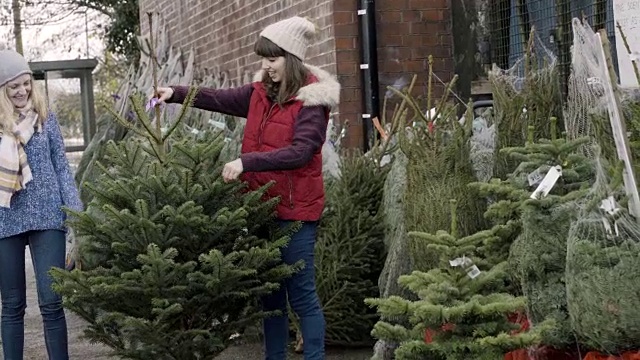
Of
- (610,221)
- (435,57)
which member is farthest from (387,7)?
(610,221)

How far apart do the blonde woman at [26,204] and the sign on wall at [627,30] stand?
3.21 meters

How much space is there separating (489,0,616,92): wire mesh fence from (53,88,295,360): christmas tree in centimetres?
267

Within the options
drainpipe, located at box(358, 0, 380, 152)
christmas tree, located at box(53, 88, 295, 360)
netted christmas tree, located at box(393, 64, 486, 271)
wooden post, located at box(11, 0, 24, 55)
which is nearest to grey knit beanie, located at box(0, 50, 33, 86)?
christmas tree, located at box(53, 88, 295, 360)

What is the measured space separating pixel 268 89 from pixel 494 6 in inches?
163

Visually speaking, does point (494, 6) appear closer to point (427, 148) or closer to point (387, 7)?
point (387, 7)

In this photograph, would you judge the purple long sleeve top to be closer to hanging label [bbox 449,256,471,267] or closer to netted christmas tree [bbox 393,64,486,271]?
netted christmas tree [bbox 393,64,486,271]

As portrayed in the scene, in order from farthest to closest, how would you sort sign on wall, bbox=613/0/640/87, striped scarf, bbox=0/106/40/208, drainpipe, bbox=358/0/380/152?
drainpipe, bbox=358/0/380/152 → sign on wall, bbox=613/0/640/87 → striped scarf, bbox=0/106/40/208

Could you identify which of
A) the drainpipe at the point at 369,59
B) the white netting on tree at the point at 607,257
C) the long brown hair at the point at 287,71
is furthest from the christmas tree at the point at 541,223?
the drainpipe at the point at 369,59

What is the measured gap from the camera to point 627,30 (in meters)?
6.66

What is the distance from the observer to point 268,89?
5559 mm

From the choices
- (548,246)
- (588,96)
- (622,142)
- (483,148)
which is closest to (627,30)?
(483,148)

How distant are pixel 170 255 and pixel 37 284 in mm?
1262

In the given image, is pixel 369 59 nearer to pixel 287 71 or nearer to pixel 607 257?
pixel 287 71

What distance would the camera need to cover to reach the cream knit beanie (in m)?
5.43
